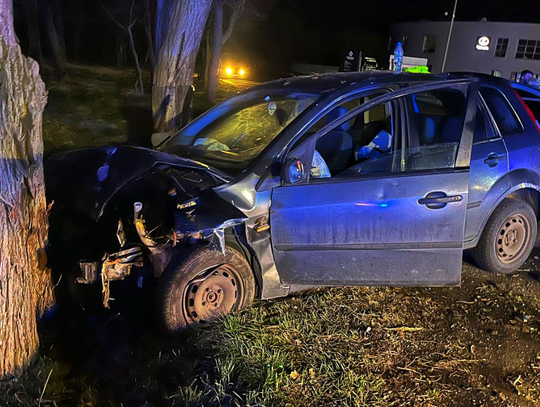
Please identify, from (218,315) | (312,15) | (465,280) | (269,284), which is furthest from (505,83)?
(312,15)

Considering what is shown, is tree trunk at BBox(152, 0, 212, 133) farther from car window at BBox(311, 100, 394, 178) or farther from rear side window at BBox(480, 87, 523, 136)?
rear side window at BBox(480, 87, 523, 136)

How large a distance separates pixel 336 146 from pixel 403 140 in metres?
0.56

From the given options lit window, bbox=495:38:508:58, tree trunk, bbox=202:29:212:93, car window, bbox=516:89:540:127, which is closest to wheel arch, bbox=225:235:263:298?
car window, bbox=516:89:540:127

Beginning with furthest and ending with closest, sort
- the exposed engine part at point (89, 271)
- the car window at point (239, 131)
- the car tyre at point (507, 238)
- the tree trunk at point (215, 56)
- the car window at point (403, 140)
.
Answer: the tree trunk at point (215, 56)
the car tyre at point (507, 238)
the car window at point (239, 131)
the car window at point (403, 140)
the exposed engine part at point (89, 271)

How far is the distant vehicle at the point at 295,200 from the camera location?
3.33 m

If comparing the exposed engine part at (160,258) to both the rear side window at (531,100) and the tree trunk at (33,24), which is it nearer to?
the rear side window at (531,100)

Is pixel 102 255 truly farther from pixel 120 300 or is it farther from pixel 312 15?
pixel 312 15

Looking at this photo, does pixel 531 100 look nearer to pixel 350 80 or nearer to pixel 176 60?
pixel 350 80

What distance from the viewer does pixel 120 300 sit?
12.4ft

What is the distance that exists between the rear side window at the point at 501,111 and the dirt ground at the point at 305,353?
1477mm

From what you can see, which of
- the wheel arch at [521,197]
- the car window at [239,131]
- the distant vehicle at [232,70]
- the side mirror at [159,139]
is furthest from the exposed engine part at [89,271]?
the distant vehicle at [232,70]

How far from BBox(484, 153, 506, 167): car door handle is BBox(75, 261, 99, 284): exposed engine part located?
3.12 m

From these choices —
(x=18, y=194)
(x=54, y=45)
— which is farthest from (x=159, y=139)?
(x=54, y=45)

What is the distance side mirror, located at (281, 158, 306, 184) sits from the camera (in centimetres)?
336
